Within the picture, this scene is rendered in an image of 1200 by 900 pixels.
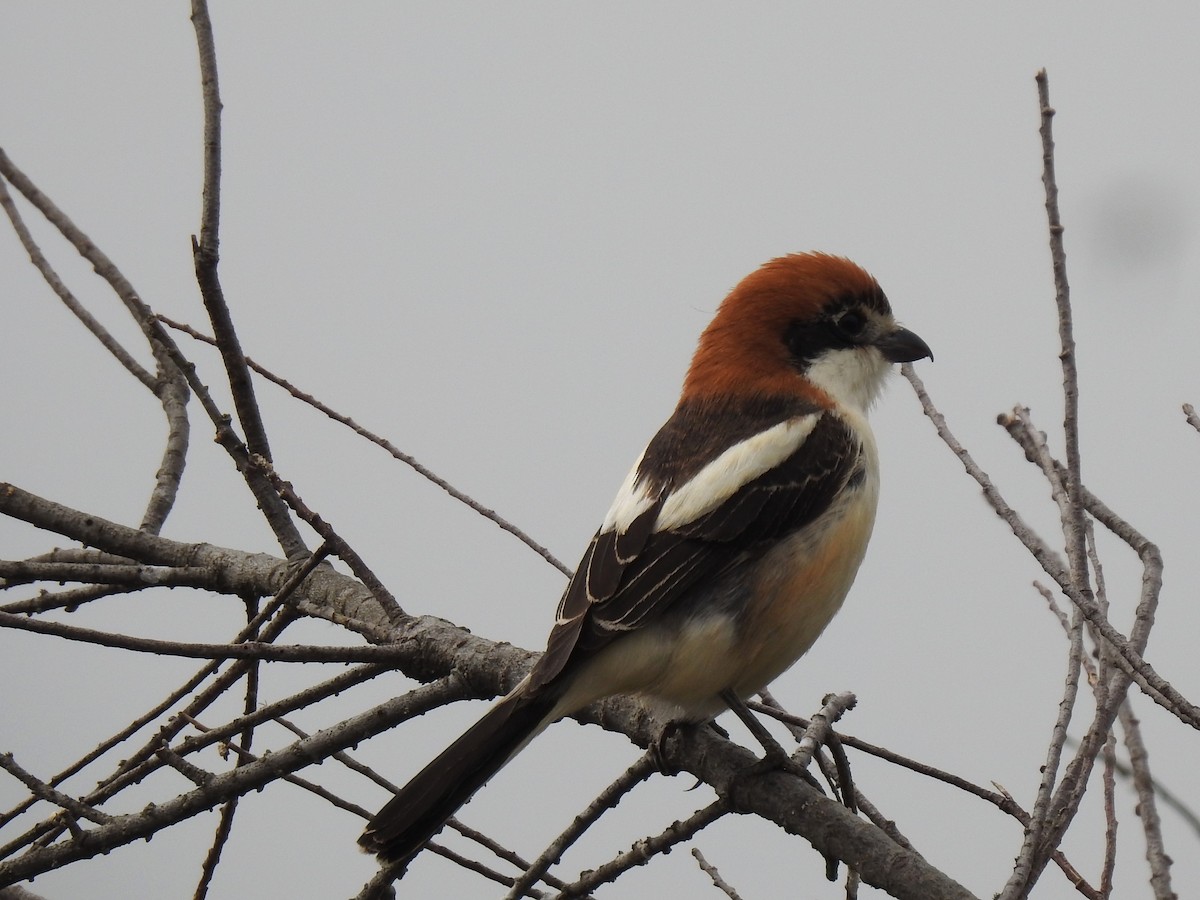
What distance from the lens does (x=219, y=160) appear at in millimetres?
2807

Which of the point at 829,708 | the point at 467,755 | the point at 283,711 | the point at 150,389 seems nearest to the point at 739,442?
the point at 829,708

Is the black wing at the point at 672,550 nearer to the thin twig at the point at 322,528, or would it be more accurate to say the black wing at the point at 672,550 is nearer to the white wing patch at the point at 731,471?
the white wing patch at the point at 731,471

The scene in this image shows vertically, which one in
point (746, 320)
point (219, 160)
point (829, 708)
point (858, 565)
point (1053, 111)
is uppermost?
point (746, 320)

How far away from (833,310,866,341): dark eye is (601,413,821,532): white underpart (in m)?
0.54

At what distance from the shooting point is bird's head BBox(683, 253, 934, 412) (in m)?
3.89

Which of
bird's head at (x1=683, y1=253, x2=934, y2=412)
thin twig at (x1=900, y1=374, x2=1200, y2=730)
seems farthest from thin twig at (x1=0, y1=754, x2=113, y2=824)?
bird's head at (x1=683, y1=253, x2=934, y2=412)

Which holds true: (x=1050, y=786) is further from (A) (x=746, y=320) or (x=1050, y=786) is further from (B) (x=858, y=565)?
(A) (x=746, y=320)

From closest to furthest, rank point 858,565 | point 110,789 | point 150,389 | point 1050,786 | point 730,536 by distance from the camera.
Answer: point 1050,786 → point 110,789 → point 730,536 → point 858,565 → point 150,389

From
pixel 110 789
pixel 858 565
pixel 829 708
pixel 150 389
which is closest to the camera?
pixel 110 789

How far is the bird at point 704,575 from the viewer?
279cm

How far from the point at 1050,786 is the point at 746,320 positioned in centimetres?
214

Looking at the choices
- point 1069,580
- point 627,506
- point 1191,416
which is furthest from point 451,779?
point 1191,416

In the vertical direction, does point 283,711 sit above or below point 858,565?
below

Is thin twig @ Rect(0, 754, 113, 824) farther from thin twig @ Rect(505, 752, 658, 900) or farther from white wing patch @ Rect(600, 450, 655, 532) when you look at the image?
white wing patch @ Rect(600, 450, 655, 532)
